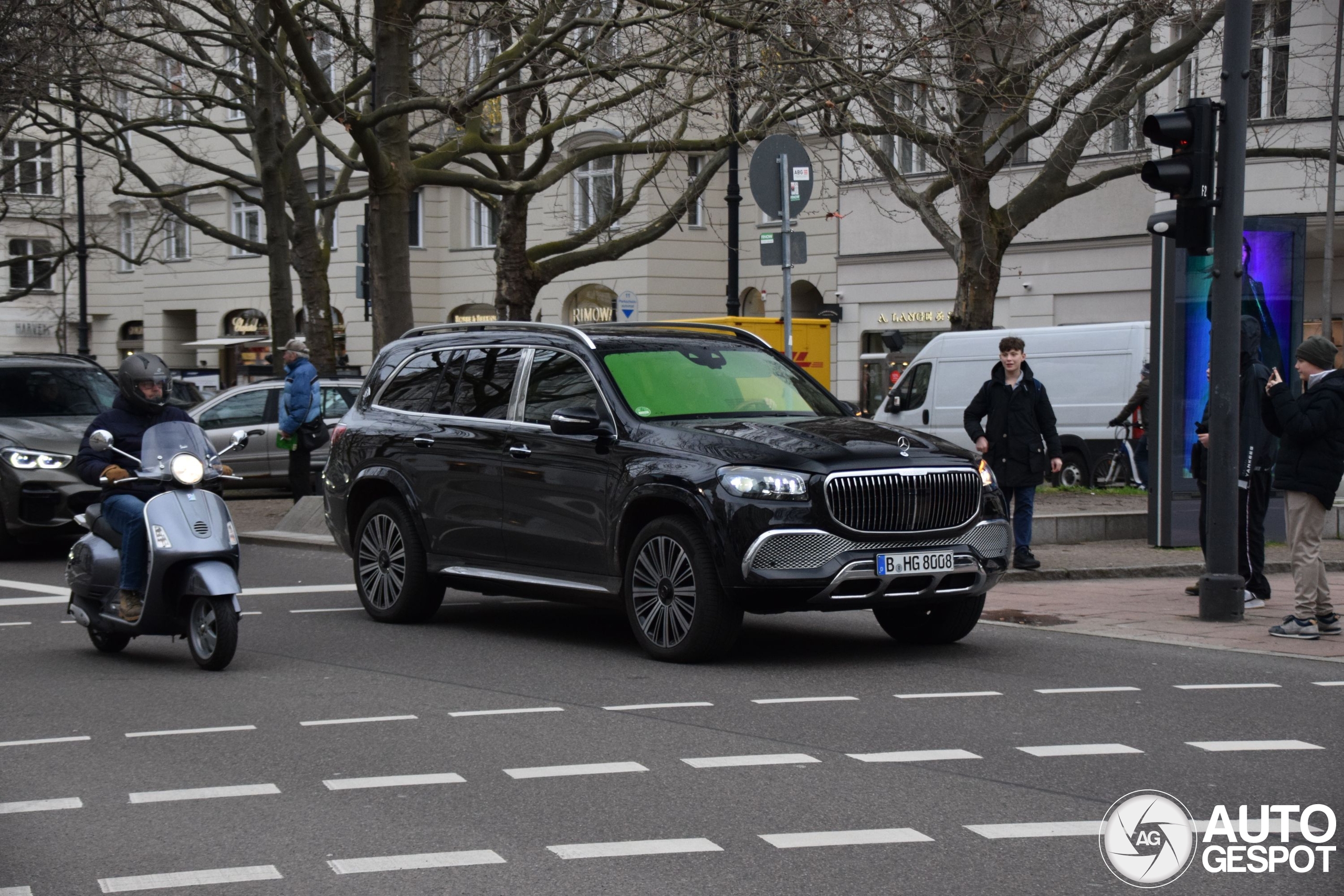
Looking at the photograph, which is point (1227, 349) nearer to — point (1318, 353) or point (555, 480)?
point (1318, 353)

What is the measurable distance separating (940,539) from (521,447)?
2639mm

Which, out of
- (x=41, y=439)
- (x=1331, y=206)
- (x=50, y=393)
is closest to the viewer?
(x=41, y=439)

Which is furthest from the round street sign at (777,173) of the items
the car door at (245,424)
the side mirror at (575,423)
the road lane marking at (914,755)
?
the car door at (245,424)

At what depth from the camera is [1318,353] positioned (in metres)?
10.5

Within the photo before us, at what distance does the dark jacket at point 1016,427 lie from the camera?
13961mm

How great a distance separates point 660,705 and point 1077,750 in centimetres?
201

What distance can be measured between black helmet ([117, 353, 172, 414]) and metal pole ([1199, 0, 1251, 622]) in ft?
21.1

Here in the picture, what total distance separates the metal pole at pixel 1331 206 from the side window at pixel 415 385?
17418mm

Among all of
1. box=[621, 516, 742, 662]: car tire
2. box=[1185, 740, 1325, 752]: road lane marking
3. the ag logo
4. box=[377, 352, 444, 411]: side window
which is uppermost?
box=[377, 352, 444, 411]: side window

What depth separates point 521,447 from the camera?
34.9ft

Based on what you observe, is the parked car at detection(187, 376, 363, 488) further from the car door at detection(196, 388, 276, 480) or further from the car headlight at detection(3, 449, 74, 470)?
the car headlight at detection(3, 449, 74, 470)

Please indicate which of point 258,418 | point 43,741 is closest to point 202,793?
point 43,741

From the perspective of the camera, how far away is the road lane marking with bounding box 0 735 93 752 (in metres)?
7.52

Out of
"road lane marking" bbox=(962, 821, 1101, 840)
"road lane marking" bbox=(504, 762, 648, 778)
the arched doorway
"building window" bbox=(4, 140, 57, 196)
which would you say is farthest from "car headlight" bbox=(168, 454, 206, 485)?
"building window" bbox=(4, 140, 57, 196)
